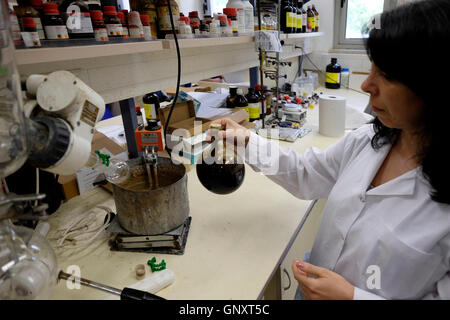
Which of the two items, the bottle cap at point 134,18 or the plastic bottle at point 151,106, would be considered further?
the plastic bottle at point 151,106

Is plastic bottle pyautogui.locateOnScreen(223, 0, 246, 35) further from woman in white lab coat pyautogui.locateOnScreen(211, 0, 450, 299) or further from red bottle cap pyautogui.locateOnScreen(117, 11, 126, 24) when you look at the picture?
woman in white lab coat pyautogui.locateOnScreen(211, 0, 450, 299)

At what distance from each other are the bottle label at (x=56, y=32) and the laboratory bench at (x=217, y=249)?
2.02ft

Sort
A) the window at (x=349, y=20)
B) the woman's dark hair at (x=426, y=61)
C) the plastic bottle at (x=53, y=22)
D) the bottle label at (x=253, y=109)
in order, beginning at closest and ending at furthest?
the woman's dark hair at (x=426, y=61) < the plastic bottle at (x=53, y=22) < the bottle label at (x=253, y=109) < the window at (x=349, y=20)

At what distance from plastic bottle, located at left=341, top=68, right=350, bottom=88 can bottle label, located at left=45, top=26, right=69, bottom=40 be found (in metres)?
2.88

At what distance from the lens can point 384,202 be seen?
85 cm

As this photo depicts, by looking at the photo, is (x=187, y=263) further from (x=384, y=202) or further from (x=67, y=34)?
(x=67, y=34)

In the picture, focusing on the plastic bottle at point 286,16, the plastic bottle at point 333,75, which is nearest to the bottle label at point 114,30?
the plastic bottle at point 286,16

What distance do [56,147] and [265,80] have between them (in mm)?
2434

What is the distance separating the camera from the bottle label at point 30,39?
0.81m

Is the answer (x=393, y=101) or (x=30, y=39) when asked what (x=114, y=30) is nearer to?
(x=30, y=39)

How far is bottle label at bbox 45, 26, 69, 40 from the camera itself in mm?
900

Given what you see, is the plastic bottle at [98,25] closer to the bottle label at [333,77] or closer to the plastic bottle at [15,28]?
the plastic bottle at [15,28]

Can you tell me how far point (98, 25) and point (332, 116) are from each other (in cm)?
138

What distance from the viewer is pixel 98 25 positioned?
0.98 metres
